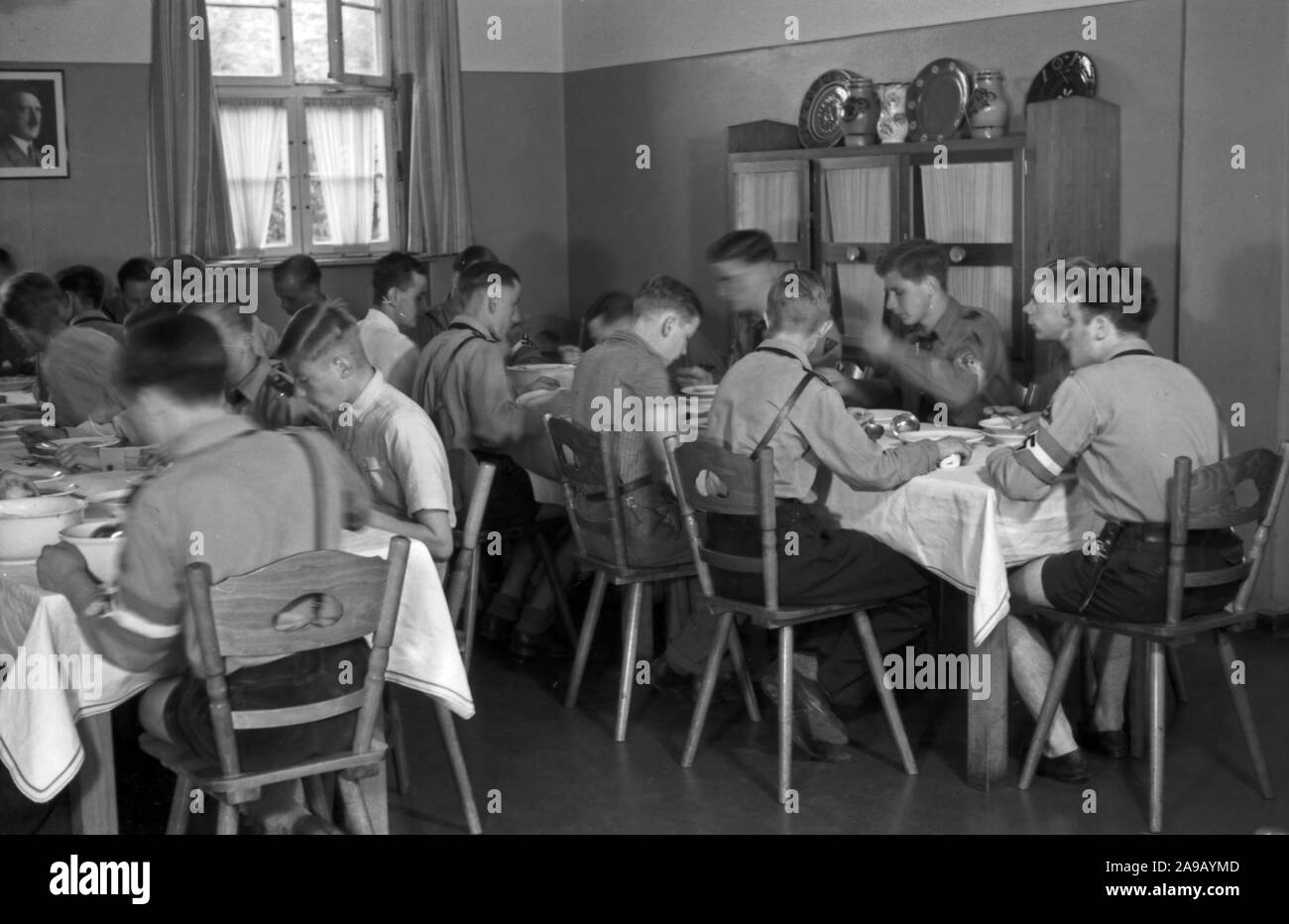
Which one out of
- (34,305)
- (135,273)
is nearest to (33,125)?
(135,273)

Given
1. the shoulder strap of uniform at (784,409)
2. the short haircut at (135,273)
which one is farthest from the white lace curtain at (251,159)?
the shoulder strap of uniform at (784,409)

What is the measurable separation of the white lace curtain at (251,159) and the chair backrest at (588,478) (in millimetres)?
4113

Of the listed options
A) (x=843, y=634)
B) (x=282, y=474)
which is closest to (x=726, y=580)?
(x=843, y=634)

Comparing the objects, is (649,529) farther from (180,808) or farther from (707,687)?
(180,808)

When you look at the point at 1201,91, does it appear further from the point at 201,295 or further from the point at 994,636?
the point at 201,295

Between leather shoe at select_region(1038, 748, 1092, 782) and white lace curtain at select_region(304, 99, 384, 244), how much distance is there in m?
5.54

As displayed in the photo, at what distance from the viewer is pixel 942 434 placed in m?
4.27

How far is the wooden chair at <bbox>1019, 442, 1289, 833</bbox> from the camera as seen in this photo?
3.38m

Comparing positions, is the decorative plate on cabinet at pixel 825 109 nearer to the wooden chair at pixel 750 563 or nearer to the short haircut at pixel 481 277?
the short haircut at pixel 481 277

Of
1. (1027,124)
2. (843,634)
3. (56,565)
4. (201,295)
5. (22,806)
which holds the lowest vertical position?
(22,806)

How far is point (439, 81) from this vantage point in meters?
8.06

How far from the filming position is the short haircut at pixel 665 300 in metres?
4.44

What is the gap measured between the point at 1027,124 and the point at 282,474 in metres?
3.45

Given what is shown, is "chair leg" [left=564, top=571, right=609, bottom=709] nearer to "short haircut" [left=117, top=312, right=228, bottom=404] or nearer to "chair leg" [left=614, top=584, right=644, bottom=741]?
"chair leg" [left=614, top=584, right=644, bottom=741]
